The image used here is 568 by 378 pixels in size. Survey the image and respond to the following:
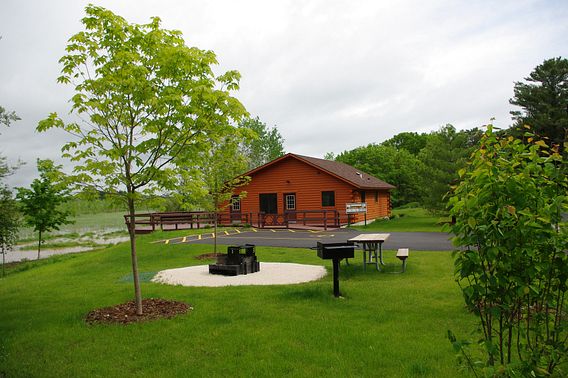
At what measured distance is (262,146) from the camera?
2306 inches

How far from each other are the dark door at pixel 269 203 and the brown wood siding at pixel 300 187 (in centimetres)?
26

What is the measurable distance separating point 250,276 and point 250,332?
478 cm

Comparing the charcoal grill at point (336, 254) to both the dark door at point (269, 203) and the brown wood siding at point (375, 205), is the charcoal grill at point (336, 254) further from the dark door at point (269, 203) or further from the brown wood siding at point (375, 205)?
the dark door at point (269, 203)

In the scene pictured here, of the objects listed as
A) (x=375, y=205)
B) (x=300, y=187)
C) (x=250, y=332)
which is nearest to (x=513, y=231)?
(x=250, y=332)

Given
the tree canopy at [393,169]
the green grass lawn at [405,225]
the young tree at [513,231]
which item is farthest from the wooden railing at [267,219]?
the young tree at [513,231]

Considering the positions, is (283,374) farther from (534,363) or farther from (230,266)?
(230,266)

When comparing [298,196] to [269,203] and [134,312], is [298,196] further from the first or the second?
[134,312]

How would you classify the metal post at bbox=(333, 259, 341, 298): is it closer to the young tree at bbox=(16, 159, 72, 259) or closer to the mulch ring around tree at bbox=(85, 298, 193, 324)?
the mulch ring around tree at bbox=(85, 298, 193, 324)

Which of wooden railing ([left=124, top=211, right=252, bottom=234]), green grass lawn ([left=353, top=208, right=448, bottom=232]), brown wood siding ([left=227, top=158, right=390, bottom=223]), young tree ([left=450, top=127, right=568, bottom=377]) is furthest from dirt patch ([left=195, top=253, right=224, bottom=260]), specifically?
brown wood siding ([left=227, top=158, right=390, bottom=223])

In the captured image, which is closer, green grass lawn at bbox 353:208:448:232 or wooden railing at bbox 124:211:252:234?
green grass lawn at bbox 353:208:448:232

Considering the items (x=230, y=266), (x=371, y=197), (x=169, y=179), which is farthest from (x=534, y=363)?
(x=371, y=197)

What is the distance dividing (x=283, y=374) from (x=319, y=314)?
2.22 meters

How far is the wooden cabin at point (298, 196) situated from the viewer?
90.2 feet

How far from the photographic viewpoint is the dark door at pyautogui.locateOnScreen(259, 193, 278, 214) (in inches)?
1177
